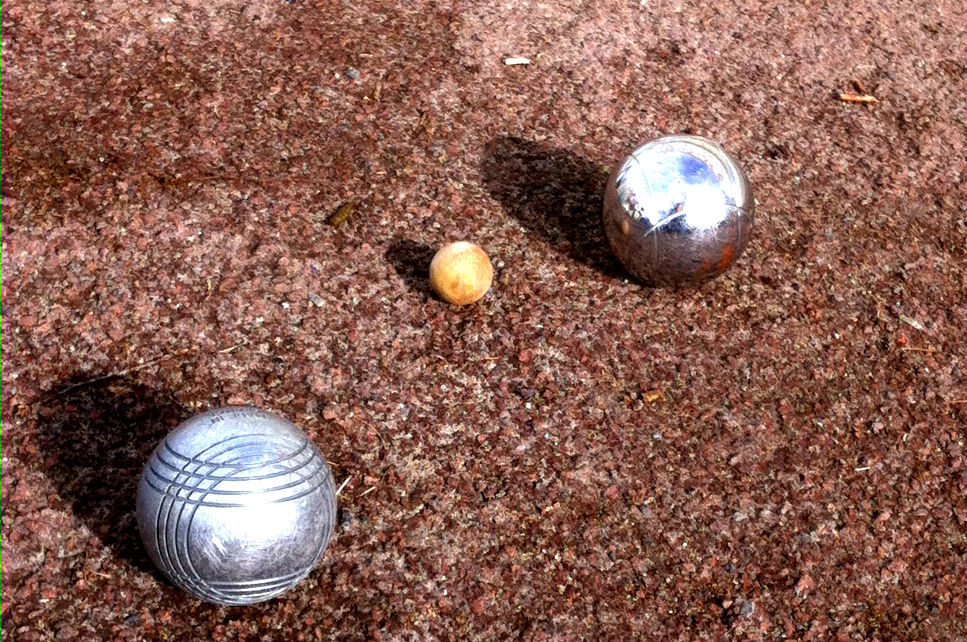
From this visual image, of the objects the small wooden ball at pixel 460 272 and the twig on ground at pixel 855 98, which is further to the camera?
the twig on ground at pixel 855 98

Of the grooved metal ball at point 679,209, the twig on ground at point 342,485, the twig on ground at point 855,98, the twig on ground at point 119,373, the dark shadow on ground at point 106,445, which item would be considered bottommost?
the twig on ground at point 855,98

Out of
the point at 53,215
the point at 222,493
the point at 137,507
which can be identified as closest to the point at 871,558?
the point at 222,493

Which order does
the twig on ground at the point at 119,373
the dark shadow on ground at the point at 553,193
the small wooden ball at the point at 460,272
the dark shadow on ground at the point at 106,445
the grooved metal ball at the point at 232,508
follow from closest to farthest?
1. the grooved metal ball at the point at 232,508
2. the dark shadow on ground at the point at 106,445
3. the twig on ground at the point at 119,373
4. the small wooden ball at the point at 460,272
5. the dark shadow on ground at the point at 553,193

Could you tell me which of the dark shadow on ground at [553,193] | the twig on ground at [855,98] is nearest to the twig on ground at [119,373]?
the dark shadow on ground at [553,193]

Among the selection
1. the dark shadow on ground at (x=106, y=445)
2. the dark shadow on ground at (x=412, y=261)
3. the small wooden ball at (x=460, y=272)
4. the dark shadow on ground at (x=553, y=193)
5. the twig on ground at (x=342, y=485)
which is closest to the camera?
the dark shadow on ground at (x=106, y=445)

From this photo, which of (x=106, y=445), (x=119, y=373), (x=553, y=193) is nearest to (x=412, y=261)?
(x=553, y=193)

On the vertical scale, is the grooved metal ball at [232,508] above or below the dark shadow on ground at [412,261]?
above

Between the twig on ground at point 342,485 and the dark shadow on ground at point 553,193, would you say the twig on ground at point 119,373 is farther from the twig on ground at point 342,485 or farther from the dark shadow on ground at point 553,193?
the dark shadow on ground at point 553,193
